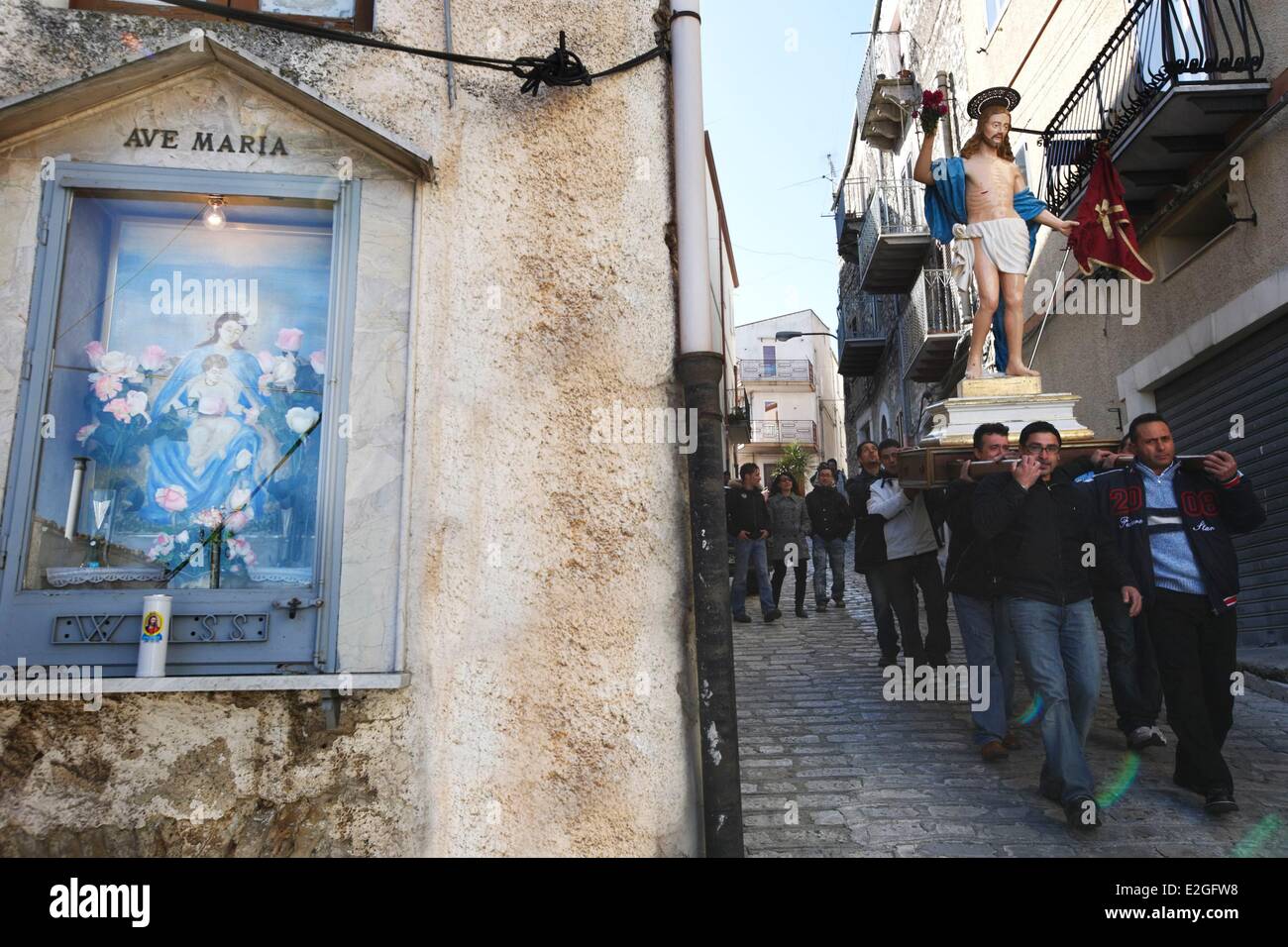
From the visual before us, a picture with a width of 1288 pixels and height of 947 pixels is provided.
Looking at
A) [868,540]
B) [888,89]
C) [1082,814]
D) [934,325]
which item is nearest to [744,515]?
[868,540]

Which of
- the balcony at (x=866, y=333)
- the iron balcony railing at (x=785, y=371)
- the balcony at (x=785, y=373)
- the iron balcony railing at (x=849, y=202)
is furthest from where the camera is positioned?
the iron balcony railing at (x=785, y=371)

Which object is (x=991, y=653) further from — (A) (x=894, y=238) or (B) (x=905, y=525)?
(A) (x=894, y=238)

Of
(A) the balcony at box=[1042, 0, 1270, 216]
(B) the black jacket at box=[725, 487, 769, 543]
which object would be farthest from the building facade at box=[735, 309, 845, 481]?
(A) the balcony at box=[1042, 0, 1270, 216]

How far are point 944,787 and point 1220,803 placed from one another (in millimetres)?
1204

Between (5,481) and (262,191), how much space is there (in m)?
1.49

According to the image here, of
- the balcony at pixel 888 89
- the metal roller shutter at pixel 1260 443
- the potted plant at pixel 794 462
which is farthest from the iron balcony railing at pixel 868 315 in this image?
the metal roller shutter at pixel 1260 443

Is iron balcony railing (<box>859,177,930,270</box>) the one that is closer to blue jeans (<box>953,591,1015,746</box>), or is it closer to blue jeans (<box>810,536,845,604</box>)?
blue jeans (<box>810,536,845,604</box>)

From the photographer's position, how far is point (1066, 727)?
167 inches

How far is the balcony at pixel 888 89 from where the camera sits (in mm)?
19150

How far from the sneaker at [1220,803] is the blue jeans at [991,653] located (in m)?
1.09

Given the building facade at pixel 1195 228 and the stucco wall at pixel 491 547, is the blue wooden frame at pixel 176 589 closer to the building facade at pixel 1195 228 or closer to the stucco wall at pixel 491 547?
the stucco wall at pixel 491 547

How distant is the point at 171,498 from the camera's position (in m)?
3.77
